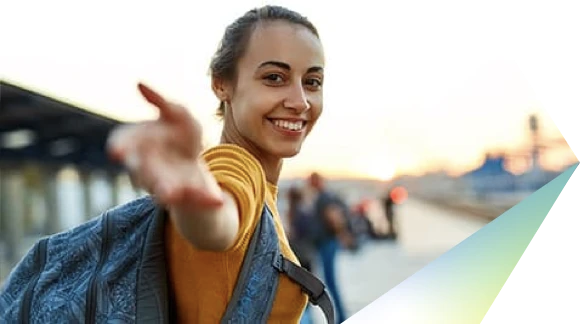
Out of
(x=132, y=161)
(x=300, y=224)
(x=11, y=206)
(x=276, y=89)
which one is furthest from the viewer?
(x=11, y=206)

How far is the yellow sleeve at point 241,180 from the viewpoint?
85 centimetres

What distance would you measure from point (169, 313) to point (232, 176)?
0.55 ft

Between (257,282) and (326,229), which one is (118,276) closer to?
(257,282)

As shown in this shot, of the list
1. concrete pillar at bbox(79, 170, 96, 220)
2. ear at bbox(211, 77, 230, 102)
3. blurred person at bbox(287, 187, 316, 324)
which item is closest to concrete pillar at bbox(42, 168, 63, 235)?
concrete pillar at bbox(79, 170, 96, 220)

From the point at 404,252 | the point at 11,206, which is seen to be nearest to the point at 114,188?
the point at 11,206

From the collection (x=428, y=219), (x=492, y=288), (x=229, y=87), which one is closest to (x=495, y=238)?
(x=492, y=288)

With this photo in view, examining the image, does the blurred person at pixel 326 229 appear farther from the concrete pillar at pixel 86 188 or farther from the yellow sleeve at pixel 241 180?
the yellow sleeve at pixel 241 180

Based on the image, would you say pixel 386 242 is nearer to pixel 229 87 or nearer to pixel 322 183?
pixel 322 183

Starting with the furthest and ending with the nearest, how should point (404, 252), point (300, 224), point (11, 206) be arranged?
point (404, 252) → point (11, 206) → point (300, 224)

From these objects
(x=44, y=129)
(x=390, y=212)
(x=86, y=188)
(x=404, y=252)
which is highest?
(x=44, y=129)

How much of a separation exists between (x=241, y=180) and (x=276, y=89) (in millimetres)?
219

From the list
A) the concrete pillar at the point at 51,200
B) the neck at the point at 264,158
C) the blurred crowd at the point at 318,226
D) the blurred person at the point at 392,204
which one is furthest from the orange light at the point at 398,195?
the neck at the point at 264,158

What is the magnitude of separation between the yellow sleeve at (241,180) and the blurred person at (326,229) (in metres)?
3.39

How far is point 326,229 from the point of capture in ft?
14.4
